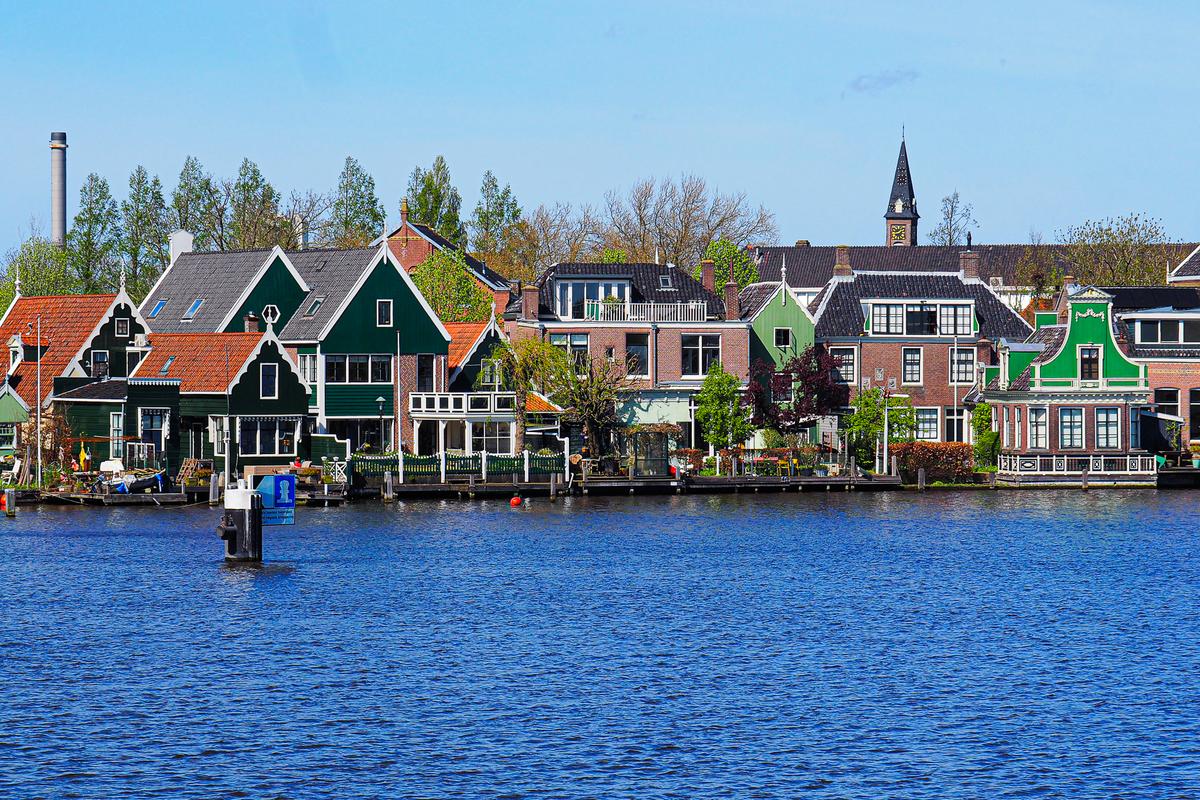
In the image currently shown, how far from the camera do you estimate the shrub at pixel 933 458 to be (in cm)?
9831

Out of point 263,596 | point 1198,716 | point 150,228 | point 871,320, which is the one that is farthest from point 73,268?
point 1198,716

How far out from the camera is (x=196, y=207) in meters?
144

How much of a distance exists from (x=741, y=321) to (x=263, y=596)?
5271 centimetres

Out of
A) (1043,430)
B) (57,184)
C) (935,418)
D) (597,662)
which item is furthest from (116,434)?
(57,184)

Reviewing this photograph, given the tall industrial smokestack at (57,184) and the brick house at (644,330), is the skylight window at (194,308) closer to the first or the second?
the brick house at (644,330)

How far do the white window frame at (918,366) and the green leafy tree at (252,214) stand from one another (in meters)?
59.4

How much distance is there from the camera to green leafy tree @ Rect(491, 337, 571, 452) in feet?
317

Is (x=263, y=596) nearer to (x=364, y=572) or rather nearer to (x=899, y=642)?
(x=364, y=572)

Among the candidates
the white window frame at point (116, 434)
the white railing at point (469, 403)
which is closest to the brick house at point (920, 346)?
the white railing at point (469, 403)

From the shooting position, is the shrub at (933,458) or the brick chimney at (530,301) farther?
the brick chimney at (530,301)

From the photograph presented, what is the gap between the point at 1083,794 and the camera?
110 feet

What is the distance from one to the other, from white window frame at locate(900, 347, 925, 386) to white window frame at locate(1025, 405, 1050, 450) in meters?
11.1

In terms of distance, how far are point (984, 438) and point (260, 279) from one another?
43405 millimetres

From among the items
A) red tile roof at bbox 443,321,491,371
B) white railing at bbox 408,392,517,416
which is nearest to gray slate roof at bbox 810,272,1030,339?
red tile roof at bbox 443,321,491,371
